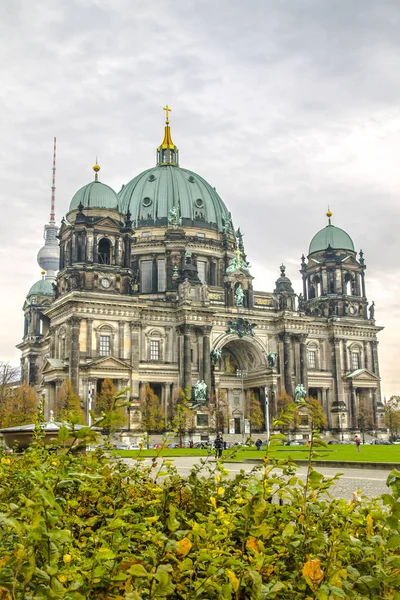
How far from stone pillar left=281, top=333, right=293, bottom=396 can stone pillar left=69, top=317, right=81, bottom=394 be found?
26.2 m

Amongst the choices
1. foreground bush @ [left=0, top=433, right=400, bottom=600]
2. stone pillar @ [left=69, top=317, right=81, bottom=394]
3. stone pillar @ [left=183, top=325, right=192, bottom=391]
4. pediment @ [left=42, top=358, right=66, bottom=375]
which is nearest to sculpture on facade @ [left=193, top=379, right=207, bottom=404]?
stone pillar @ [left=183, top=325, right=192, bottom=391]

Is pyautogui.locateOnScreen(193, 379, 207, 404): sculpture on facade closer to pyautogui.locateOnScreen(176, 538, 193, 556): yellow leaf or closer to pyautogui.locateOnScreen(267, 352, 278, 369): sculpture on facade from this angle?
pyautogui.locateOnScreen(267, 352, 278, 369): sculpture on facade

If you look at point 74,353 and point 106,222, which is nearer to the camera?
point 74,353

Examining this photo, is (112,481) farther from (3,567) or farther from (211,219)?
(211,219)

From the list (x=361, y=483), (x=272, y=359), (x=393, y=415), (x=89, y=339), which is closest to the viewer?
(x=361, y=483)

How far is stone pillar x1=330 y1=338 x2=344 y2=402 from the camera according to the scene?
275ft

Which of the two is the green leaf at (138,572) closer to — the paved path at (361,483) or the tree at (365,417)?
the paved path at (361,483)

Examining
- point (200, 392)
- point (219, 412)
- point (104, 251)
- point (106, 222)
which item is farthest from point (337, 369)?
point (106, 222)

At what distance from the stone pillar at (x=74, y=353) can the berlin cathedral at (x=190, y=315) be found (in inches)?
4.6

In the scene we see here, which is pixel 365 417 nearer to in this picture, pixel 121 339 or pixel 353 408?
pixel 353 408

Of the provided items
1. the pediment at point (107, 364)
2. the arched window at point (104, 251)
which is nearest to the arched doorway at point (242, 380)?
the pediment at point (107, 364)

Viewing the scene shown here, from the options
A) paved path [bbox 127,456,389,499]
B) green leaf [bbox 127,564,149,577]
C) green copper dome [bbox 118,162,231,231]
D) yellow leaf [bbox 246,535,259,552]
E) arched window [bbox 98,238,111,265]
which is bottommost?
paved path [bbox 127,456,389,499]

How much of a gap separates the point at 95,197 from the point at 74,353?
18.6 m

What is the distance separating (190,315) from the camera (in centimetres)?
7650
